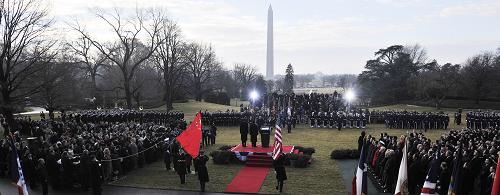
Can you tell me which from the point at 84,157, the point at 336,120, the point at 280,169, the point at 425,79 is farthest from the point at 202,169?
the point at 425,79

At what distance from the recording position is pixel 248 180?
17.6 meters

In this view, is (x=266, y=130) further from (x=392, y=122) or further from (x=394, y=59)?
(x=394, y=59)

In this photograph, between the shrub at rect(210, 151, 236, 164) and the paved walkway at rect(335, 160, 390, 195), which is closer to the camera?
the paved walkway at rect(335, 160, 390, 195)

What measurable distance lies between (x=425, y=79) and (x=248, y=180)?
167 feet

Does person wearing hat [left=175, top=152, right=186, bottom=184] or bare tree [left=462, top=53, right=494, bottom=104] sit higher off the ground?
bare tree [left=462, top=53, right=494, bottom=104]

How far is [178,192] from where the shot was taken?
15.9m

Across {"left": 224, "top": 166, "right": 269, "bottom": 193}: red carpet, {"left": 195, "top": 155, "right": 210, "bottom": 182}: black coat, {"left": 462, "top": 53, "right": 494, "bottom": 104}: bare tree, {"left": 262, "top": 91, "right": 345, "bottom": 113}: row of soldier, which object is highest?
{"left": 462, "top": 53, "right": 494, "bottom": 104}: bare tree

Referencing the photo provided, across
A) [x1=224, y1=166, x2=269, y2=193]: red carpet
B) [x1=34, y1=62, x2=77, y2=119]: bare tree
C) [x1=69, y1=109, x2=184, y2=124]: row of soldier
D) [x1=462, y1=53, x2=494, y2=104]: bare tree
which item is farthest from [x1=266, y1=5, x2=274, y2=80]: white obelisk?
[x1=224, y1=166, x2=269, y2=193]: red carpet

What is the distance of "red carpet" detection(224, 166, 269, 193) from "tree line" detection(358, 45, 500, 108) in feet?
150

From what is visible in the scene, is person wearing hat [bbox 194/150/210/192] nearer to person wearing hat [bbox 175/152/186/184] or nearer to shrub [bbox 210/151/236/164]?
person wearing hat [bbox 175/152/186/184]

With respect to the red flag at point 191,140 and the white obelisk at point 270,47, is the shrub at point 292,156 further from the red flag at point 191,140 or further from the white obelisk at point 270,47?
the white obelisk at point 270,47

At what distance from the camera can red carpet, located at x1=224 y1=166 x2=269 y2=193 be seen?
1619 centimetres

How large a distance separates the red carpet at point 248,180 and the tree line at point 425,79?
45.7 meters

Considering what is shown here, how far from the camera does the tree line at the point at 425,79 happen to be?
191 feet
